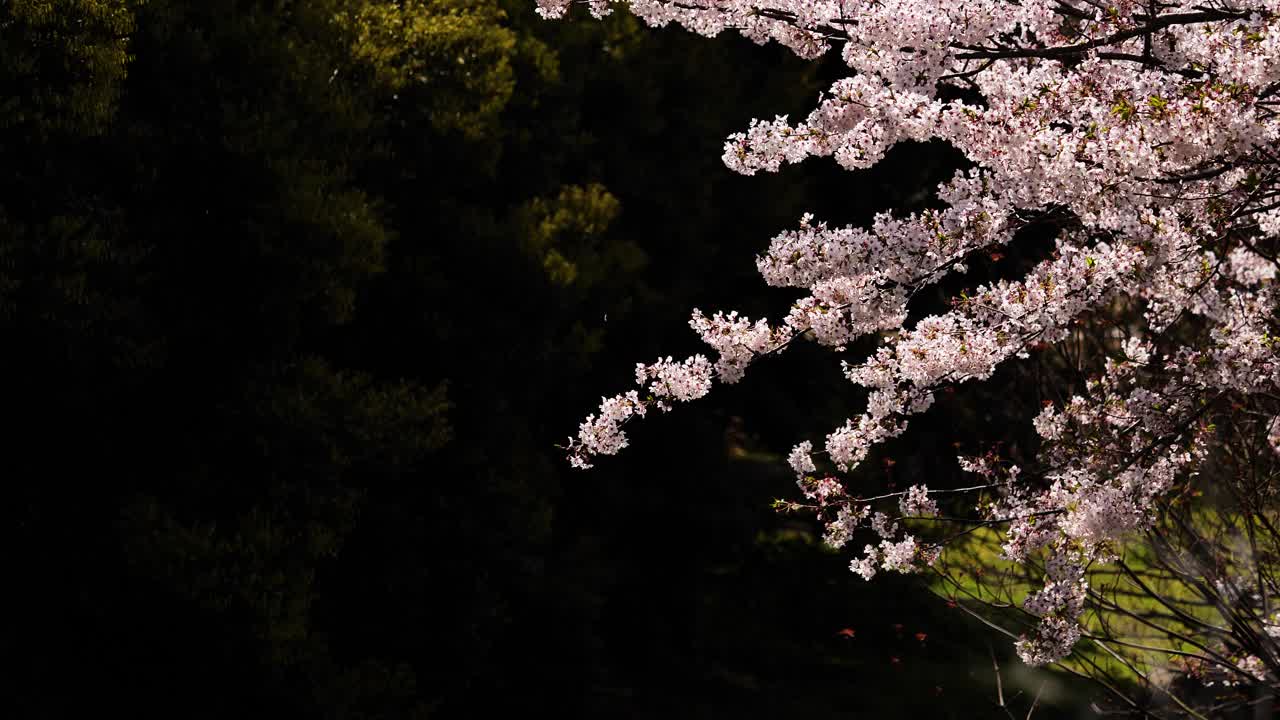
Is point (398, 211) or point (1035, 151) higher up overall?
point (398, 211)

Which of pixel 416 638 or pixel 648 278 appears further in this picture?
pixel 648 278

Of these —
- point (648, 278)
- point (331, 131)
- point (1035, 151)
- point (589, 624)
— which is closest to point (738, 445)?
point (648, 278)

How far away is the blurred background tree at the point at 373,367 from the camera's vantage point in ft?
25.1

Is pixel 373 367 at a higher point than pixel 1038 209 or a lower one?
higher

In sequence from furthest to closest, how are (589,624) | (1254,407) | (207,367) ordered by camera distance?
(589,624), (207,367), (1254,407)

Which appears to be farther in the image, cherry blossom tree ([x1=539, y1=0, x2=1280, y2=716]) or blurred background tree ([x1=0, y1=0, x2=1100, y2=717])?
blurred background tree ([x1=0, y1=0, x2=1100, y2=717])

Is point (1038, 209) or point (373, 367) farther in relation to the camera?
point (373, 367)

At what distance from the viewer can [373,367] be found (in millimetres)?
10305

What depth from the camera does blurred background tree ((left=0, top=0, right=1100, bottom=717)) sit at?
764cm

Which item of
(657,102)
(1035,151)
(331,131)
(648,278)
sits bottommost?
(1035,151)

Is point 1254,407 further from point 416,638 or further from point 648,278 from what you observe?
point 648,278

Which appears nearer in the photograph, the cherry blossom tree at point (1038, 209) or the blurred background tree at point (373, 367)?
the cherry blossom tree at point (1038, 209)

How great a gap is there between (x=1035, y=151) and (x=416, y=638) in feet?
23.8

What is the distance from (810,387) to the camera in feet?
52.9
